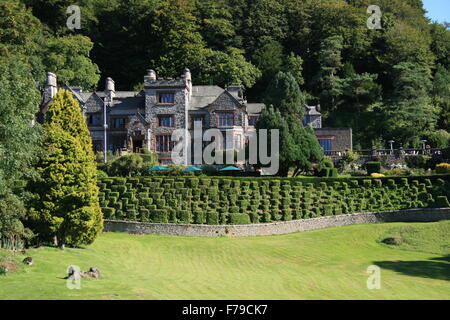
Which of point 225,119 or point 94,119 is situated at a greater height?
point 94,119

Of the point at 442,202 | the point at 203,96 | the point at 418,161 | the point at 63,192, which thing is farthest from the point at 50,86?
the point at 442,202

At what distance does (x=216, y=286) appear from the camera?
20953 millimetres

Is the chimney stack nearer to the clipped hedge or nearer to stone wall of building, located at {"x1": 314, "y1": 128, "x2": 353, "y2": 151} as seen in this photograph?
the clipped hedge

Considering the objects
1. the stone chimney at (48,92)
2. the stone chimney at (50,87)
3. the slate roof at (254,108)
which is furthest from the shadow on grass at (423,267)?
the stone chimney at (50,87)

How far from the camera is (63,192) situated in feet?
92.6

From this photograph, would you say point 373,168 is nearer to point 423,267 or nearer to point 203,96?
point 203,96

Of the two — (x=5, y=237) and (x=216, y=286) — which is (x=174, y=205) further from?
(x=216, y=286)

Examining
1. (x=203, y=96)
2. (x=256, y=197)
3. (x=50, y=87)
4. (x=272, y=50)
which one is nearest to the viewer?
(x=256, y=197)

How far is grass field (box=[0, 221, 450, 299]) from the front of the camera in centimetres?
1953

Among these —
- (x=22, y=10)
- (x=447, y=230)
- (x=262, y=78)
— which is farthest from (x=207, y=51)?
(x=447, y=230)

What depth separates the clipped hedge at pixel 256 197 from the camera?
122 ft

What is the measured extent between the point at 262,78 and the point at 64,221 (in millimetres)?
59378

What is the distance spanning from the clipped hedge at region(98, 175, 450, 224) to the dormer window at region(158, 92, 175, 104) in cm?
2080

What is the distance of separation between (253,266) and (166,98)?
117ft
